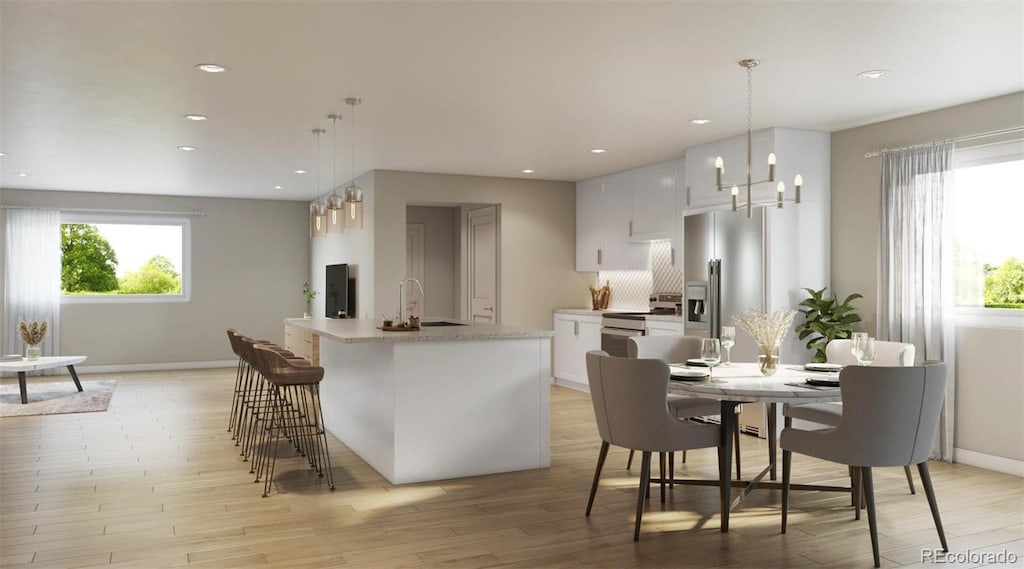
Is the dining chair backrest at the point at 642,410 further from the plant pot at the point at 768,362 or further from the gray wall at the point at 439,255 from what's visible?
the gray wall at the point at 439,255

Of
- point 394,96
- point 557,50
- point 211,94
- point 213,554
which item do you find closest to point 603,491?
point 213,554

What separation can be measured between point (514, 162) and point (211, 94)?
349cm

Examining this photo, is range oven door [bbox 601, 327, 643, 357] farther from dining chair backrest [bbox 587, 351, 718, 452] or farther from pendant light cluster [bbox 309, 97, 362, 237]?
dining chair backrest [bbox 587, 351, 718, 452]

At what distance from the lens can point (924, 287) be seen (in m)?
5.44

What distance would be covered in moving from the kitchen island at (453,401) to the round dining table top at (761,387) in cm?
134

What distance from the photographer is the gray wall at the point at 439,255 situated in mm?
11039

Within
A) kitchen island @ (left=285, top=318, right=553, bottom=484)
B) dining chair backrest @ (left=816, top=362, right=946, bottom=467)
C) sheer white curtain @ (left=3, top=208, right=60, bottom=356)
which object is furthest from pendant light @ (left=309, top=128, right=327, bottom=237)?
sheer white curtain @ (left=3, top=208, right=60, bottom=356)

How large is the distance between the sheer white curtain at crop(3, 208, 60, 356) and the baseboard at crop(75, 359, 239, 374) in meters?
0.51

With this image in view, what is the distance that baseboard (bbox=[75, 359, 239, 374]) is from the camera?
10445mm

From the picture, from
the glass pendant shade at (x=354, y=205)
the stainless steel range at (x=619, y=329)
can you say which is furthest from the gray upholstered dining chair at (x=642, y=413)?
the stainless steel range at (x=619, y=329)

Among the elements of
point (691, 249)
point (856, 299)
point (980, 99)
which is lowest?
point (856, 299)

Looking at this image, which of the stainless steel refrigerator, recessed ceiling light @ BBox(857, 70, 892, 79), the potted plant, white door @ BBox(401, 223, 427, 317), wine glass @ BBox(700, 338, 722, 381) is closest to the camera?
wine glass @ BBox(700, 338, 722, 381)

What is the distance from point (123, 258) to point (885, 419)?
10243 millimetres

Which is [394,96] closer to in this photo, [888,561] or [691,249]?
[691,249]
